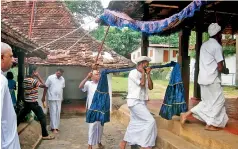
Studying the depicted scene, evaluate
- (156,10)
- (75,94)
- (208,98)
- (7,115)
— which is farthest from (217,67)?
(75,94)

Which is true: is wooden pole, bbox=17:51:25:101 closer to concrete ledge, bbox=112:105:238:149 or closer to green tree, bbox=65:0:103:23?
concrete ledge, bbox=112:105:238:149

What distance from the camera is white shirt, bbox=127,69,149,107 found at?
5.52 m

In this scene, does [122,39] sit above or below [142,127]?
above

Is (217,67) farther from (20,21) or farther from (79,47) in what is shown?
(20,21)

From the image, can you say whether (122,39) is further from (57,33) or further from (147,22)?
(147,22)

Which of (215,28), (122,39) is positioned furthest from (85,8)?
(215,28)

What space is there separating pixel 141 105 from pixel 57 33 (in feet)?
32.3

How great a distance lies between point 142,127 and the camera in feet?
18.2

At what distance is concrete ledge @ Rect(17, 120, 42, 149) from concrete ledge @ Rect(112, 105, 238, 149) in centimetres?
292

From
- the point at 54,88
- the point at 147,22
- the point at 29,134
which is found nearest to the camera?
the point at 147,22

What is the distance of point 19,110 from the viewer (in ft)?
27.0

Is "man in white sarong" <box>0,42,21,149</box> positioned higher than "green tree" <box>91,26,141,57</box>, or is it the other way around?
"green tree" <box>91,26,141,57</box>

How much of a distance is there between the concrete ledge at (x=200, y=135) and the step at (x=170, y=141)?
0.06 meters

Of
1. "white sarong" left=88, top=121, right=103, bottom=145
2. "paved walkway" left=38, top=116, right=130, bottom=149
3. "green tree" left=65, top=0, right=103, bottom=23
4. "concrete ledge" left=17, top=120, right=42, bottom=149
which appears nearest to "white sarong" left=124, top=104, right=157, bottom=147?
"white sarong" left=88, top=121, right=103, bottom=145
